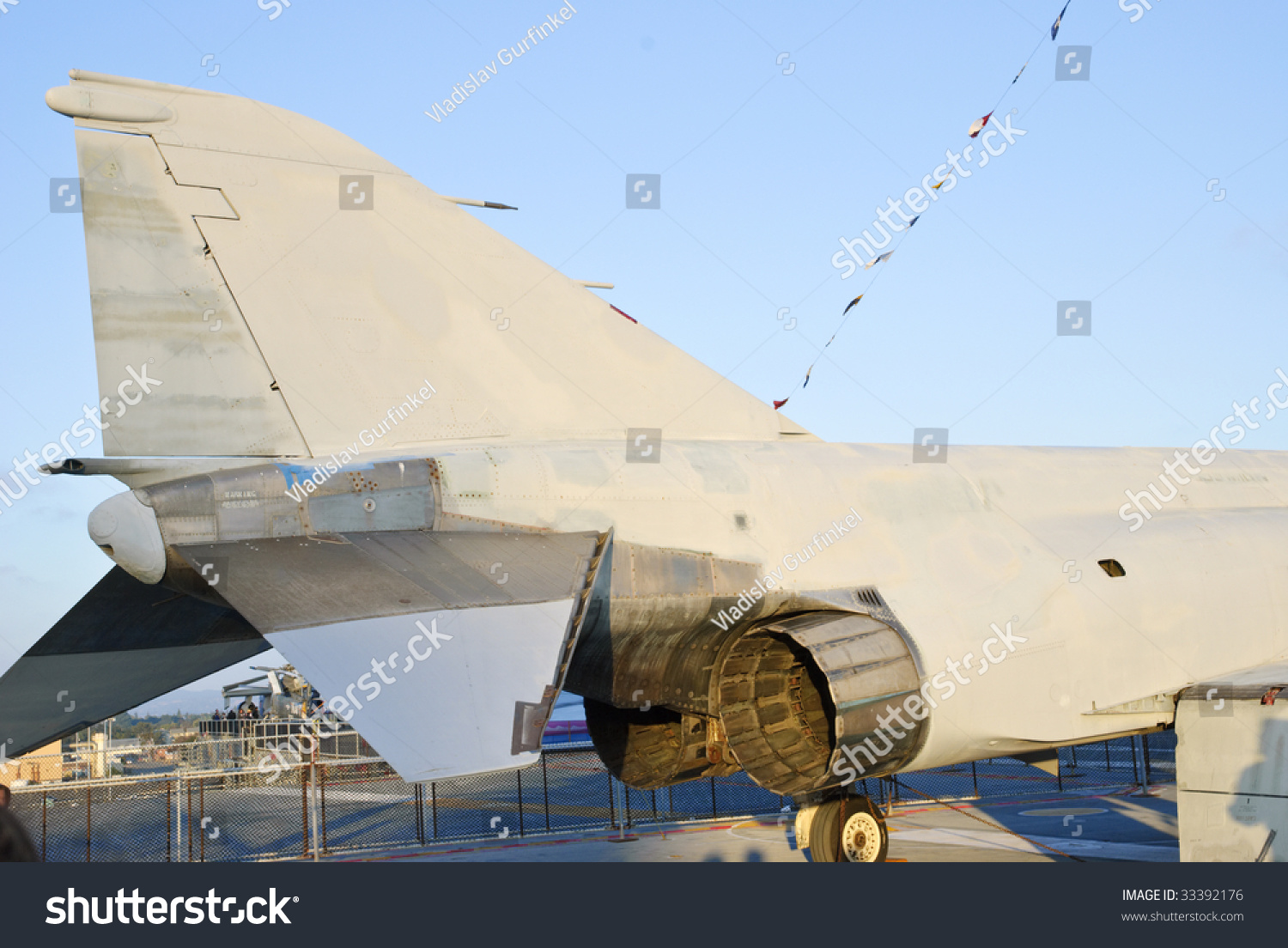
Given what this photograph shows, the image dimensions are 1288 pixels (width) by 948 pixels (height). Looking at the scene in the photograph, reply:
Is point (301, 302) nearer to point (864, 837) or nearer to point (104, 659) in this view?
point (104, 659)

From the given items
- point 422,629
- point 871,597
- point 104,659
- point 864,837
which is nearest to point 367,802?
point 864,837

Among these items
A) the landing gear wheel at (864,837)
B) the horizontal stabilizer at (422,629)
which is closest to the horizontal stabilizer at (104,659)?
the horizontal stabilizer at (422,629)

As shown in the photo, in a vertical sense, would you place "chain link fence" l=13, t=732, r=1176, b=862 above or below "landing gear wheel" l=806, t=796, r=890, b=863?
below

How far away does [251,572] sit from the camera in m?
5.82

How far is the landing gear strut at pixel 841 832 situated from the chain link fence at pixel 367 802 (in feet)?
14.3

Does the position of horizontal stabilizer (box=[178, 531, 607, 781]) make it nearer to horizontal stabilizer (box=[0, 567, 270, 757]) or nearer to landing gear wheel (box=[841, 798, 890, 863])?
horizontal stabilizer (box=[0, 567, 270, 757])

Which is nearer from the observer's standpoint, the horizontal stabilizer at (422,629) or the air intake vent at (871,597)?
the horizontal stabilizer at (422,629)

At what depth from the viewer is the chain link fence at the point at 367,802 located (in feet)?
48.6

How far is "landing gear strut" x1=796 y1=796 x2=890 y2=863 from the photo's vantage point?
382 inches

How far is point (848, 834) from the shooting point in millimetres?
9797

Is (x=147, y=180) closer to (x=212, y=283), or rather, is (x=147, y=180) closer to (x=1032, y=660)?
(x=212, y=283)

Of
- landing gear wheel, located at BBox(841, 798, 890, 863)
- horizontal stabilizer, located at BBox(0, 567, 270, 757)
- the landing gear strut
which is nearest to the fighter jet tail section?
horizontal stabilizer, located at BBox(0, 567, 270, 757)

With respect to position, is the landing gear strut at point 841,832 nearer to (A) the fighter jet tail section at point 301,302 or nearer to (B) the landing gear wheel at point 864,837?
(B) the landing gear wheel at point 864,837

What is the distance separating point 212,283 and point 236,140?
114 cm
